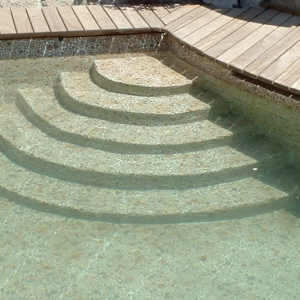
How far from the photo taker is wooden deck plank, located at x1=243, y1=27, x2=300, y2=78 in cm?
443

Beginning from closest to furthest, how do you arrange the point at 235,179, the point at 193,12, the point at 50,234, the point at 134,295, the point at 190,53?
the point at 134,295
the point at 50,234
the point at 235,179
the point at 190,53
the point at 193,12

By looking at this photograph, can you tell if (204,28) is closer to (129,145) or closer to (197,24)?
(197,24)

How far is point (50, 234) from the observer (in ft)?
11.6

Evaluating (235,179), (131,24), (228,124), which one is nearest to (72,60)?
(131,24)

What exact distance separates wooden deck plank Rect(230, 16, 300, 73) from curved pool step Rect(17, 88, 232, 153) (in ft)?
1.97

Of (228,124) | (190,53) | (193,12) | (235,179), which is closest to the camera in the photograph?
(235,179)

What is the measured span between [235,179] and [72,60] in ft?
7.57

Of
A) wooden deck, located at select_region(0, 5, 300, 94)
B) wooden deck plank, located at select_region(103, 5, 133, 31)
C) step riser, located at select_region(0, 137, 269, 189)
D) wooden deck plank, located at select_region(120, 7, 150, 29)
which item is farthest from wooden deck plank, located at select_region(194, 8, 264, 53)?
step riser, located at select_region(0, 137, 269, 189)

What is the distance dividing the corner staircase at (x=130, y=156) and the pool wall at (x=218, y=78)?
0.62 feet

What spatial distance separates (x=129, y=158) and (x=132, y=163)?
85 millimetres

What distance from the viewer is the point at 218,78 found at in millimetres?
4809

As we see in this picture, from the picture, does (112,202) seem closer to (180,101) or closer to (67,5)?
(180,101)

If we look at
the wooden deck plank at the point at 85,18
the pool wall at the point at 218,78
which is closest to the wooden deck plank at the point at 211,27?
the pool wall at the point at 218,78

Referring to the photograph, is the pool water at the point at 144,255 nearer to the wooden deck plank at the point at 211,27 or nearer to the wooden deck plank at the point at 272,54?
the wooden deck plank at the point at 272,54
